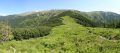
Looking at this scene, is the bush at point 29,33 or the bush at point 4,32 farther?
the bush at point 29,33

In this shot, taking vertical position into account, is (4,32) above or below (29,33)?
above

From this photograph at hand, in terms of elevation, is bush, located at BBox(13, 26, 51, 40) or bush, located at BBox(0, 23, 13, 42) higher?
bush, located at BBox(0, 23, 13, 42)

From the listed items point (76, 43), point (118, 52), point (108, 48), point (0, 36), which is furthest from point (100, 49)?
point (0, 36)

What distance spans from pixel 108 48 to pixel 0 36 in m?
58.4

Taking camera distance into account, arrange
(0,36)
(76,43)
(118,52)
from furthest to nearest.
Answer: (0,36), (76,43), (118,52)

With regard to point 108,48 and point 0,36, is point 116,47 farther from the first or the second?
point 0,36

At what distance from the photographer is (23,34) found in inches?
6501

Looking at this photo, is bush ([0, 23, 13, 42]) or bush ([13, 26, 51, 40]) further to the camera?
bush ([13, 26, 51, 40])

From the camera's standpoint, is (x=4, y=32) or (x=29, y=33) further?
(x=29, y=33)

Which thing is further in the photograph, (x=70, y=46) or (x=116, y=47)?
(x=70, y=46)

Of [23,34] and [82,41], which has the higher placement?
[82,41]

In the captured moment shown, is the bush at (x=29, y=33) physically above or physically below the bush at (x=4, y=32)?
below

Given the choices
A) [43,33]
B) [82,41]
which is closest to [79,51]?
[82,41]

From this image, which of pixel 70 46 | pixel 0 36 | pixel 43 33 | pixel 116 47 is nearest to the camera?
pixel 116 47
